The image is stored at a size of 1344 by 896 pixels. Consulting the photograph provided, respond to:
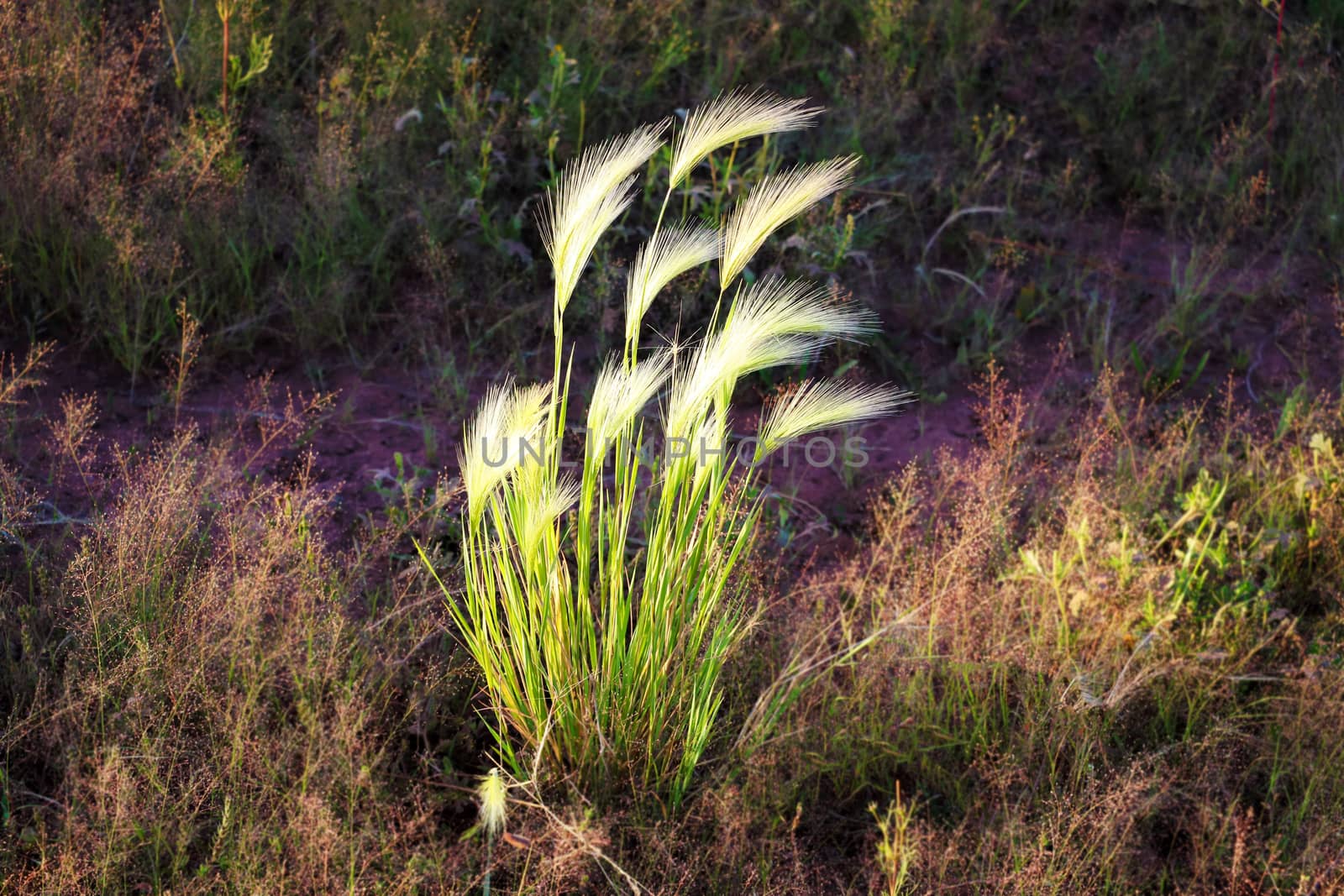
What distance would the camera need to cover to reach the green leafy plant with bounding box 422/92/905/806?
185 cm

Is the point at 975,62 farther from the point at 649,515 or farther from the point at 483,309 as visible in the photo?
the point at 649,515

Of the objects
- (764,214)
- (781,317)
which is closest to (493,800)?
(781,317)

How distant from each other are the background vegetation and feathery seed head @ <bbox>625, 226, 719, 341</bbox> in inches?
31.3

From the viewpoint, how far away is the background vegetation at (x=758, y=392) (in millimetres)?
2189

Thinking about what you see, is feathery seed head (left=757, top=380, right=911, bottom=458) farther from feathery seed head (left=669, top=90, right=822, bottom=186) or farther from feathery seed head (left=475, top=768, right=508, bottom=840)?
feathery seed head (left=475, top=768, right=508, bottom=840)

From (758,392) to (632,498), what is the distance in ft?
4.56

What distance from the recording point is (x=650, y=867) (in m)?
2.11

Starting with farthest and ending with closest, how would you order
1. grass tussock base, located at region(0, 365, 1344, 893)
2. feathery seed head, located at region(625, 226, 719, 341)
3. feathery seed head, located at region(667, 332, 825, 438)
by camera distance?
grass tussock base, located at region(0, 365, 1344, 893)
feathery seed head, located at region(625, 226, 719, 341)
feathery seed head, located at region(667, 332, 825, 438)

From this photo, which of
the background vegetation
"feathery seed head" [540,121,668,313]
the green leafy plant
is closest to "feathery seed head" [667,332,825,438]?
the green leafy plant

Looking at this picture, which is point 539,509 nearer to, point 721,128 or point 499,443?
point 499,443

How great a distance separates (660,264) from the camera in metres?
1.92

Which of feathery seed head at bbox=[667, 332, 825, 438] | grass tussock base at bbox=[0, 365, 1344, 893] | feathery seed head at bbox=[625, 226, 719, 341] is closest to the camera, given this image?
feathery seed head at bbox=[667, 332, 825, 438]

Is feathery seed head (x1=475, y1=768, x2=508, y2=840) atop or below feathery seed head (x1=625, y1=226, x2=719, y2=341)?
below

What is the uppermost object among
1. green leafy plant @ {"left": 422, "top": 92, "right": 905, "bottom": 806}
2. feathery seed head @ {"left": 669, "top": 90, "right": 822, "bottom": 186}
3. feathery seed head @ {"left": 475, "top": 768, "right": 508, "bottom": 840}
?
feathery seed head @ {"left": 669, "top": 90, "right": 822, "bottom": 186}
